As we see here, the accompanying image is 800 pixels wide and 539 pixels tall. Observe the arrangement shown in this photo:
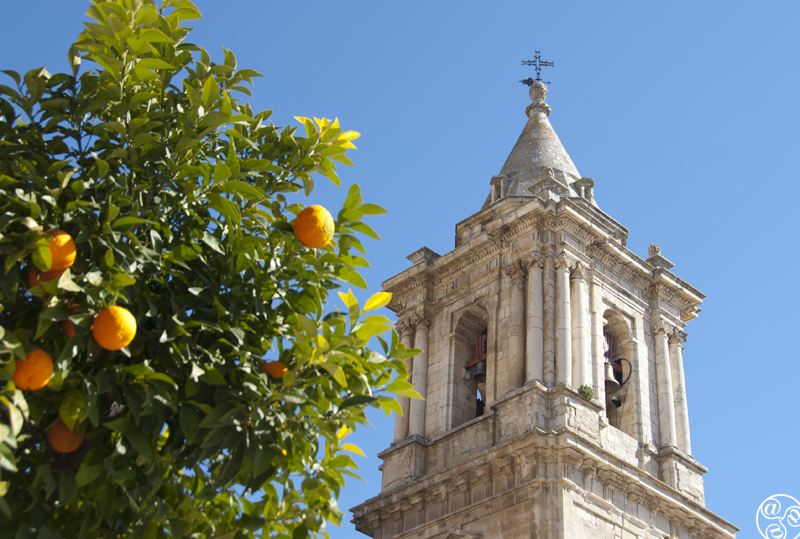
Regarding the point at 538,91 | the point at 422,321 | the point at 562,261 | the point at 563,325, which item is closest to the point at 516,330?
the point at 563,325

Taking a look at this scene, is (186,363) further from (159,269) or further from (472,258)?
(472,258)

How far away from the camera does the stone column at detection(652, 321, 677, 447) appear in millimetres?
22719

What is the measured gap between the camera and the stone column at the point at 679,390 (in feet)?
75.6

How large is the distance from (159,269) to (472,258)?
1973cm

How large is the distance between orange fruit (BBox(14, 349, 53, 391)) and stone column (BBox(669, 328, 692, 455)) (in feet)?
66.7

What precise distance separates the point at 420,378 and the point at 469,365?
3.96ft

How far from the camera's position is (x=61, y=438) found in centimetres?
482

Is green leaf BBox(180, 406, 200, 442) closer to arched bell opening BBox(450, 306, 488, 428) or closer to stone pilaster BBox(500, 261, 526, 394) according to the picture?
stone pilaster BBox(500, 261, 526, 394)

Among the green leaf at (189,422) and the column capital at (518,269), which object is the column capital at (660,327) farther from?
the green leaf at (189,422)

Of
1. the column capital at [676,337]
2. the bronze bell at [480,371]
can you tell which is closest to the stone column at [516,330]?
the bronze bell at [480,371]

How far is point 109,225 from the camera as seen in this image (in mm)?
4891

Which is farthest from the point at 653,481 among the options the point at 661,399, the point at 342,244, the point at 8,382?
the point at 8,382

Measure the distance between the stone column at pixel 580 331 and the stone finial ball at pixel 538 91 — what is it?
861 centimetres

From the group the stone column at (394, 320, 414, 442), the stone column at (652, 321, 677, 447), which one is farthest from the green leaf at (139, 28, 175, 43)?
the stone column at (652, 321, 677, 447)
